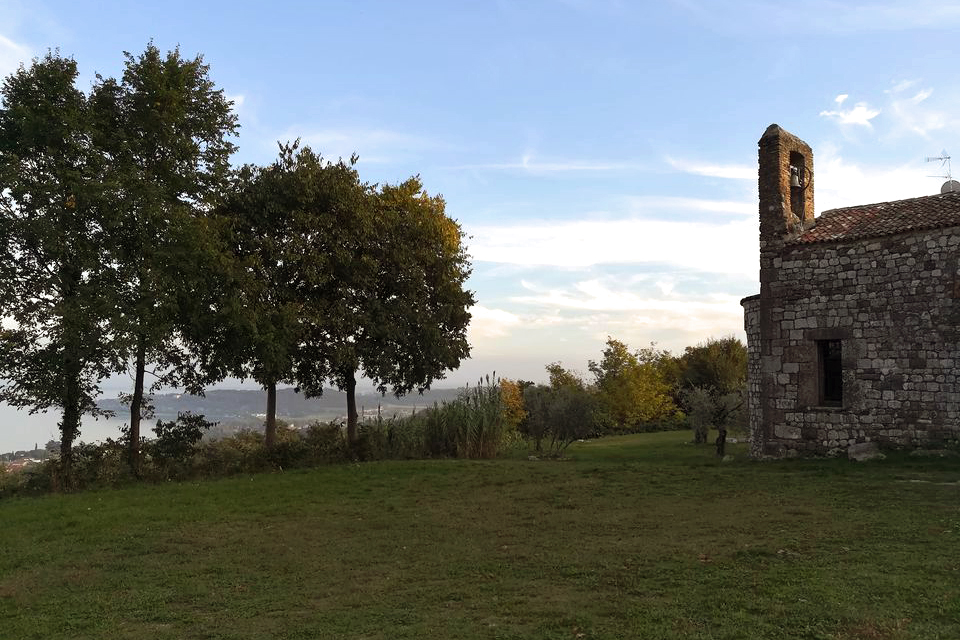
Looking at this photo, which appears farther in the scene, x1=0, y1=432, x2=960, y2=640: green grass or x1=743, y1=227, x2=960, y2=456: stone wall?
x1=743, y1=227, x2=960, y2=456: stone wall

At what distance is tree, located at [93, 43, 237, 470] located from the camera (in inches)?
554

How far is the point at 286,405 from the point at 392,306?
719 centimetres

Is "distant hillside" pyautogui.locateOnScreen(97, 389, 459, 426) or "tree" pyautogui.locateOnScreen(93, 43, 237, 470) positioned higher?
"tree" pyautogui.locateOnScreen(93, 43, 237, 470)

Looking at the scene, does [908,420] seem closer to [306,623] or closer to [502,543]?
[502,543]

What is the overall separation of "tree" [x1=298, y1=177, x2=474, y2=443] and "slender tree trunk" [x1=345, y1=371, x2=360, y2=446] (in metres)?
0.03

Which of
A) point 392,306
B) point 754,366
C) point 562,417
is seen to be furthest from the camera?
point 562,417

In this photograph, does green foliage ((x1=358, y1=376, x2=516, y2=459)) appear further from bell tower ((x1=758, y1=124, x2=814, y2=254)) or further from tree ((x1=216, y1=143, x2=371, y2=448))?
bell tower ((x1=758, y1=124, x2=814, y2=254))

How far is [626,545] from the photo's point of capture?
771cm

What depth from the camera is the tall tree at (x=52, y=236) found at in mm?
13367

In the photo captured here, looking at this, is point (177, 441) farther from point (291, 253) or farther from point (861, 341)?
point (861, 341)

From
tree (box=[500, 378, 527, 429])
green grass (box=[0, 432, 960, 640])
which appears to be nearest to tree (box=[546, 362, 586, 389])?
tree (box=[500, 378, 527, 429])

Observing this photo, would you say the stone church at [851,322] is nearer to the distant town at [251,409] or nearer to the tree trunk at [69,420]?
the distant town at [251,409]

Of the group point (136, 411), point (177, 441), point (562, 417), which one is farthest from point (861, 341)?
point (136, 411)

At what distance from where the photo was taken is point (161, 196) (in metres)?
14.5
